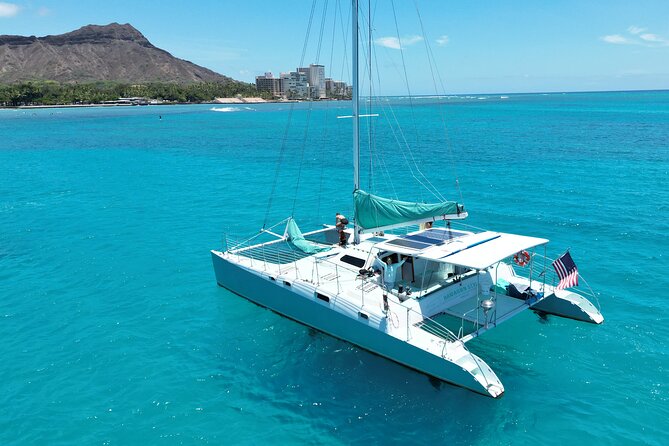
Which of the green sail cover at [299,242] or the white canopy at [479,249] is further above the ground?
the white canopy at [479,249]

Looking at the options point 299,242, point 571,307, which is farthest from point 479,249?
point 299,242

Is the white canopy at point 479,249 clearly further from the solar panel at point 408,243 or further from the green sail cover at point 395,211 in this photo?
the green sail cover at point 395,211

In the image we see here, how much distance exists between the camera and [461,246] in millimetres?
14195

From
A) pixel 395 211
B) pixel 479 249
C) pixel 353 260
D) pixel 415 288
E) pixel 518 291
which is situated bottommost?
pixel 518 291

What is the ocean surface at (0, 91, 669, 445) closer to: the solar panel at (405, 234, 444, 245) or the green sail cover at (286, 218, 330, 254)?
the green sail cover at (286, 218, 330, 254)

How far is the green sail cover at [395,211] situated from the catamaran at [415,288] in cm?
4

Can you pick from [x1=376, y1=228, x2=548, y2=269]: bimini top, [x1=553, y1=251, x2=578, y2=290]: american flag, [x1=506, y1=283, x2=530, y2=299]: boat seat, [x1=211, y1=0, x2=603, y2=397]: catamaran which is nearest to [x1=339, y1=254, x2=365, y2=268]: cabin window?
[x1=211, y1=0, x2=603, y2=397]: catamaran

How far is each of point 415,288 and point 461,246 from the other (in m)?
2.01

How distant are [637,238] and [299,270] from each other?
18790mm

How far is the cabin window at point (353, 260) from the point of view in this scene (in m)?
16.5

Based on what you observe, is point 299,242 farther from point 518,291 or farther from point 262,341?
point 518,291

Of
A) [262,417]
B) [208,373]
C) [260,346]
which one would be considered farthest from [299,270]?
[262,417]

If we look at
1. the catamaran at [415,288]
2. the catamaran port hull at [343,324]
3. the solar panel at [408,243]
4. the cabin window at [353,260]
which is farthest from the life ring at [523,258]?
the cabin window at [353,260]

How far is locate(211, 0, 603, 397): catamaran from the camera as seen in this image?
12.6 metres
